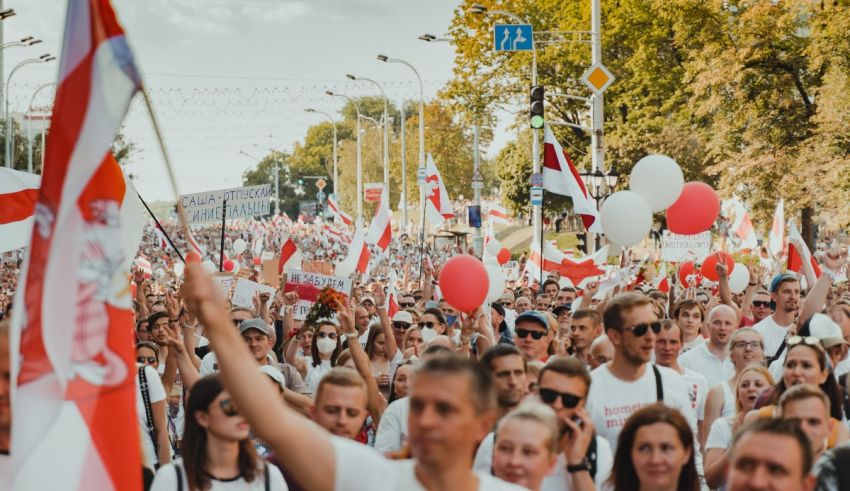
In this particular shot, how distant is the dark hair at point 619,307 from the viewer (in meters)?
5.68

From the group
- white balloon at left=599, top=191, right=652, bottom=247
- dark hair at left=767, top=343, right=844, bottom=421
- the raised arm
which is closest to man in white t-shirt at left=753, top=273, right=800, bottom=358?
white balloon at left=599, top=191, right=652, bottom=247

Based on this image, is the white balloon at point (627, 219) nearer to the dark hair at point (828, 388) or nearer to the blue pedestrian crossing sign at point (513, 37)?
the dark hair at point (828, 388)

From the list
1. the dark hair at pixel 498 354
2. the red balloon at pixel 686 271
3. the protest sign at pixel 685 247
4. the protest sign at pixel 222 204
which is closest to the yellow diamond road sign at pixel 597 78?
the protest sign at pixel 685 247

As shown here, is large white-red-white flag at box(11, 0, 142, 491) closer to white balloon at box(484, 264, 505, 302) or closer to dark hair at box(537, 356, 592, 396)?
dark hair at box(537, 356, 592, 396)

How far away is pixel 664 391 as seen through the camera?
564cm

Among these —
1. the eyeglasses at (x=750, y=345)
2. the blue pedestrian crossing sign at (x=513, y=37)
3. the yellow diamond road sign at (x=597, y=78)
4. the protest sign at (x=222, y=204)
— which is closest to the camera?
the eyeglasses at (x=750, y=345)

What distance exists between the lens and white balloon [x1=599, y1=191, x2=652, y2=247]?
987 cm

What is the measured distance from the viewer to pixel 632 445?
4406mm

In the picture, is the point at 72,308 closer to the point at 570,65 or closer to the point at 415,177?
the point at 570,65

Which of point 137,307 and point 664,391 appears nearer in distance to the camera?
point 664,391

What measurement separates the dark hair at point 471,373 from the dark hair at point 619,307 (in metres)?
2.67

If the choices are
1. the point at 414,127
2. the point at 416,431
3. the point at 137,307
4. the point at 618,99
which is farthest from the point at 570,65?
the point at 414,127

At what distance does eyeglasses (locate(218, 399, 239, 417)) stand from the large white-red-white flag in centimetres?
87

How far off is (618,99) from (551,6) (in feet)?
12.6
